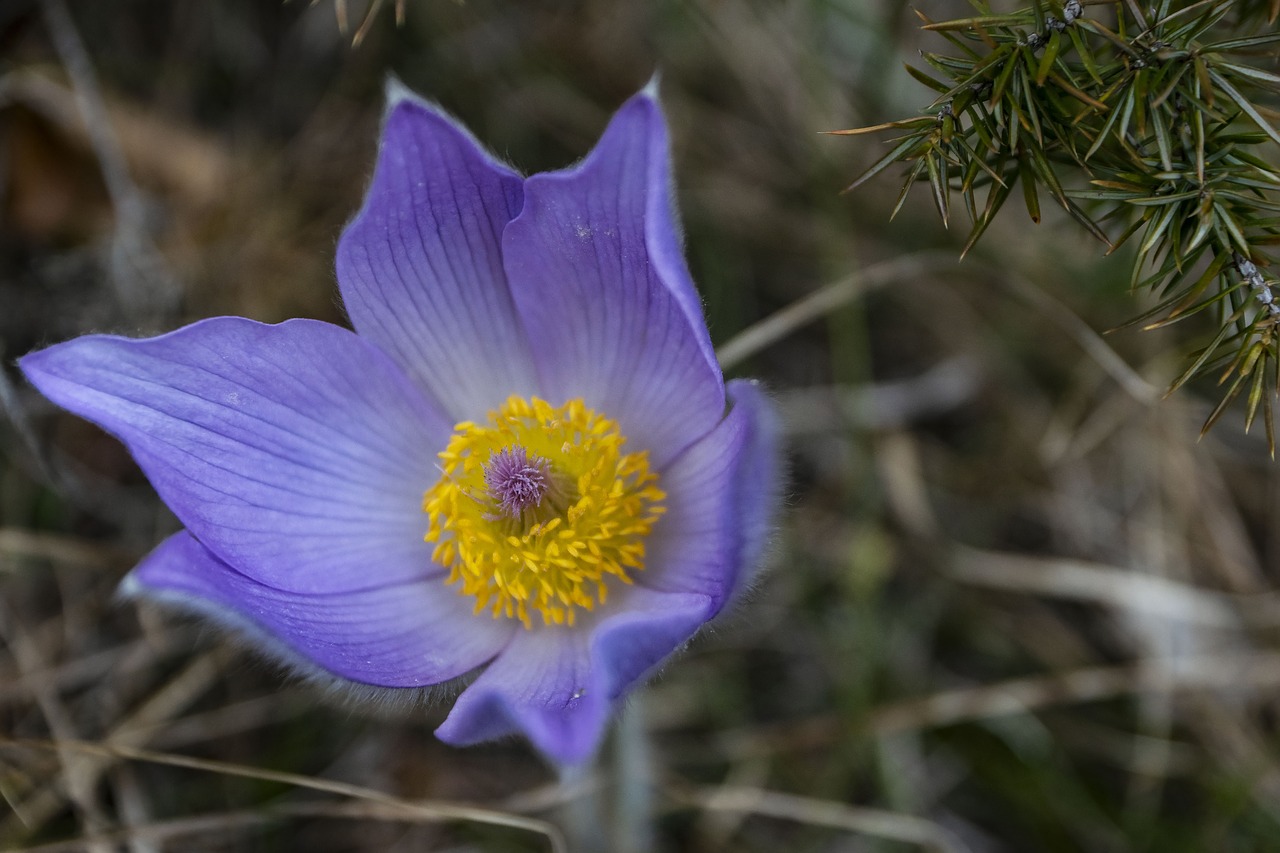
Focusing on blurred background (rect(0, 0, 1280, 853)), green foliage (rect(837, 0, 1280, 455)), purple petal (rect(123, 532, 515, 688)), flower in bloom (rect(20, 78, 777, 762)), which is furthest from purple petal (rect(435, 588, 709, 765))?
green foliage (rect(837, 0, 1280, 455))

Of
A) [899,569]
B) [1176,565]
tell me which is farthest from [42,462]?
[1176,565]

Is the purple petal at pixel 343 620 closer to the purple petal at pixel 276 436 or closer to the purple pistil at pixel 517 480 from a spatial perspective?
the purple petal at pixel 276 436

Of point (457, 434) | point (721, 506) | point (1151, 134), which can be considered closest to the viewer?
point (1151, 134)

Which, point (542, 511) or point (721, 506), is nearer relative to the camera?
point (721, 506)

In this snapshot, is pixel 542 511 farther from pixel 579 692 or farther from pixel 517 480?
pixel 579 692

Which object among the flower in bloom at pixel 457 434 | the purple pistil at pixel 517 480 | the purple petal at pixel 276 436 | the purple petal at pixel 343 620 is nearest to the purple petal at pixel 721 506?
the flower in bloom at pixel 457 434

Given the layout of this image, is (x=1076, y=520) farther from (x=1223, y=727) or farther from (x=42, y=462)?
(x=42, y=462)

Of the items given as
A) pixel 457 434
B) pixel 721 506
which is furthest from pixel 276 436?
pixel 721 506
